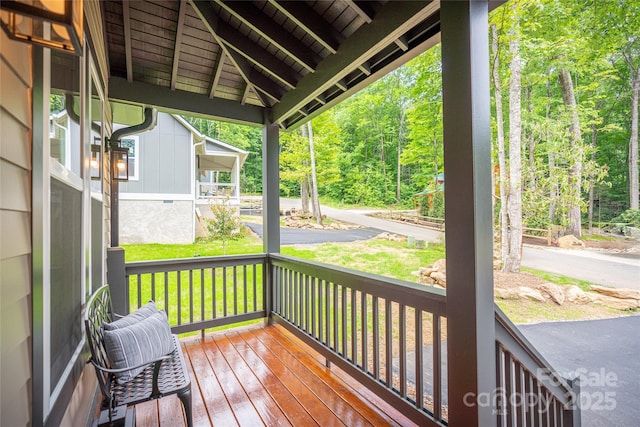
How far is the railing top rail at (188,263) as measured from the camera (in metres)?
3.21

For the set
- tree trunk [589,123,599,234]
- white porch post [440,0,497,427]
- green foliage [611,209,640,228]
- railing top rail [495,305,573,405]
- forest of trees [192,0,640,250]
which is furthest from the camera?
tree trunk [589,123,599,234]

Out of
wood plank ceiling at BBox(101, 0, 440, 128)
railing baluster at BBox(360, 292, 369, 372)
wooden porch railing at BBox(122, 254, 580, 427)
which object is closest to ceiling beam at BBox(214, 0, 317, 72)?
wood plank ceiling at BBox(101, 0, 440, 128)

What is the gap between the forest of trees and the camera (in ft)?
12.9

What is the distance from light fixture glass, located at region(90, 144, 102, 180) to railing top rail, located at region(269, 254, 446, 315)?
2.01 meters

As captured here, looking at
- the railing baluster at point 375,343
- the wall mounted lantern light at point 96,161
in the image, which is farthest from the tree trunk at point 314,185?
the railing baluster at point 375,343

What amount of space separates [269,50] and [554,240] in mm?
5512

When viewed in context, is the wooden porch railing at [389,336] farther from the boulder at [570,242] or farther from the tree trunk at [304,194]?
the tree trunk at [304,194]

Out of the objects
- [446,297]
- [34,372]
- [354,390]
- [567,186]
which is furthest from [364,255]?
[34,372]

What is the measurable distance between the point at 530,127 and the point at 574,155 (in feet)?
3.63

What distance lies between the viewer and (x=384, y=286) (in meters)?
2.21

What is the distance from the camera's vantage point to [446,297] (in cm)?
166

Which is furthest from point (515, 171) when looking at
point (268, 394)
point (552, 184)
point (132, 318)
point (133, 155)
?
point (133, 155)

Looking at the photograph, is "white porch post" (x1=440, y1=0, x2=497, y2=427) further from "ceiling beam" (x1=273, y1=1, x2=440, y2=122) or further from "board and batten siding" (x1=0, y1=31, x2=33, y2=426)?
"board and batten siding" (x1=0, y1=31, x2=33, y2=426)

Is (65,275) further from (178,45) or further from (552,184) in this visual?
(552,184)
